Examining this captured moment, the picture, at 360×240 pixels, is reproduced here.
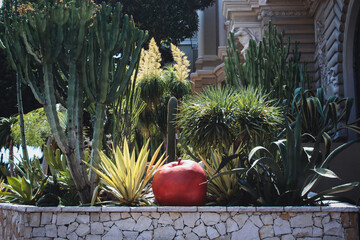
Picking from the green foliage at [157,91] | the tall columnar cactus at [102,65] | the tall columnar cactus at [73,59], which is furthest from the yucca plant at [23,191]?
the green foliage at [157,91]

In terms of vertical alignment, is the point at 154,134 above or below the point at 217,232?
above

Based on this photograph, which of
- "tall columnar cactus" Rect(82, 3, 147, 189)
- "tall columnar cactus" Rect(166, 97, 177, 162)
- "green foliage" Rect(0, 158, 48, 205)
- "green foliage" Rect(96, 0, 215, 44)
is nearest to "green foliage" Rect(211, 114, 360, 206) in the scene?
"tall columnar cactus" Rect(82, 3, 147, 189)

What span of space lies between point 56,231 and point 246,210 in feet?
8.46

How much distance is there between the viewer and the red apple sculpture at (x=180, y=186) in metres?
6.46

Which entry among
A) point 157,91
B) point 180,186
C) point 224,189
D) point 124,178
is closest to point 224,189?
point 224,189

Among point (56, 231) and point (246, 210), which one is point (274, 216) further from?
point (56, 231)

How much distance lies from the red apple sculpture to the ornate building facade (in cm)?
663

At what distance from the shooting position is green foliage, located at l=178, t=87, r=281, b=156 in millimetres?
7309

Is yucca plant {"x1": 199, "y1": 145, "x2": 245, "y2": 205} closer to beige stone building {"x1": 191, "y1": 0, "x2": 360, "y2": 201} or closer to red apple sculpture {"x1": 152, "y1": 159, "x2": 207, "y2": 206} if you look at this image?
red apple sculpture {"x1": 152, "y1": 159, "x2": 207, "y2": 206}

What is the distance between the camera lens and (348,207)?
6023mm

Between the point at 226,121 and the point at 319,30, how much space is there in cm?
818

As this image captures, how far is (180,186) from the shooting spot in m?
6.46

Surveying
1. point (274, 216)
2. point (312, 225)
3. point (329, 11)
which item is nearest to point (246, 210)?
point (274, 216)

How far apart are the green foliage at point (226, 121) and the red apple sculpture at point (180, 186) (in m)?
0.88
